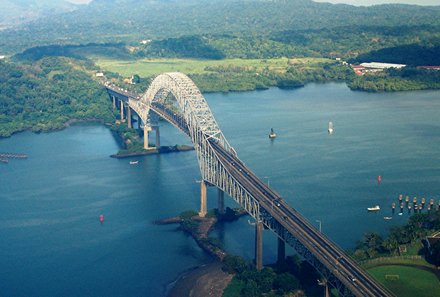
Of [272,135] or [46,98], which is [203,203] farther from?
[46,98]

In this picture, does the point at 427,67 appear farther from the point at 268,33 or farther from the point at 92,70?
the point at 268,33

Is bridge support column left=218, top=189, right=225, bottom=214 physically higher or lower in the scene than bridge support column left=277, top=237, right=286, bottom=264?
higher

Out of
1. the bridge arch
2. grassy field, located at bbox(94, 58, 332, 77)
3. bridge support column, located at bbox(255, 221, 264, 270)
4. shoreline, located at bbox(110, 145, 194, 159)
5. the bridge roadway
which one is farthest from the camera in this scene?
grassy field, located at bbox(94, 58, 332, 77)

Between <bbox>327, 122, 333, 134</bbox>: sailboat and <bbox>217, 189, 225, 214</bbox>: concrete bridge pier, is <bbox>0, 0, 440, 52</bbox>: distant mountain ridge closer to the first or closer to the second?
<bbox>327, 122, 333, 134</bbox>: sailboat

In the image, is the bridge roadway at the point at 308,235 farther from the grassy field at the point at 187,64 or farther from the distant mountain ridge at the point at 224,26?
the distant mountain ridge at the point at 224,26

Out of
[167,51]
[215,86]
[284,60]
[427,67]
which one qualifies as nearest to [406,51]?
[427,67]

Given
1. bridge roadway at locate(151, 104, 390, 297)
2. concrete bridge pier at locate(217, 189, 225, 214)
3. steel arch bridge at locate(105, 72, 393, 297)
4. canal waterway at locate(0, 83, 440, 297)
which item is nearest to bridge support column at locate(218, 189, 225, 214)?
concrete bridge pier at locate(217, 189, 225, 214)

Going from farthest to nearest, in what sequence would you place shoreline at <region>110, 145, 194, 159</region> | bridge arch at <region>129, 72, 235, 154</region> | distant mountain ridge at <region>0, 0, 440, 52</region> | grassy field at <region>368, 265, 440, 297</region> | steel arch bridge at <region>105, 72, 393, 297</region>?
distant mountain ridge at <region>0, 0, 440, 52</region>, shoreline at <region>110, 145, 194, 159</region>, bridge arch at <region>129, 72, 235, 154</region>, grassy field at <region>368, 265, 440, 297</region>, steel arch bridge at <region>105, 72, 393, 297</region>
